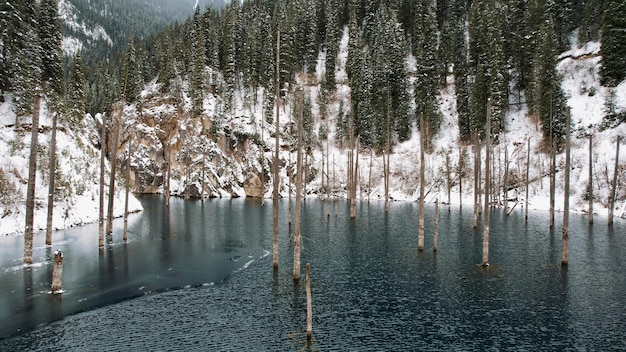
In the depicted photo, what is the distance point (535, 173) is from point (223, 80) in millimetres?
79352

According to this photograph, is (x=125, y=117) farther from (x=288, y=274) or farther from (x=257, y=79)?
(x=288, y=274)

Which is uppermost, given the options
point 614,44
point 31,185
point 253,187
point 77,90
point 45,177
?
point 614,44

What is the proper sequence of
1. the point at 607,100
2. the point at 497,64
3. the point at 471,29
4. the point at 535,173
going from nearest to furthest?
the point at 607,100
the point at 535,173
the point at 497,64
the point at 471,29

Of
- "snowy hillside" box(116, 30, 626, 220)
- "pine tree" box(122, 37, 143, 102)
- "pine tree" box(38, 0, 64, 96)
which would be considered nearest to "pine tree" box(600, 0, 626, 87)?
"snowy hillside" box(116, 30, 626, 220)

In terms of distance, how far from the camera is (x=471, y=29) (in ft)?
291

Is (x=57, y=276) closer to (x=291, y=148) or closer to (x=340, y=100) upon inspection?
(x=291, y=148)

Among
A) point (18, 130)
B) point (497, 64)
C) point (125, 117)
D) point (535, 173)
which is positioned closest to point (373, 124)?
point (497, 64)

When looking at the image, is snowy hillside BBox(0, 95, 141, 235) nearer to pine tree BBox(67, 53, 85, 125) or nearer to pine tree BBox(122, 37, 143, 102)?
pine tree BBox(67, 53, 85, 125)

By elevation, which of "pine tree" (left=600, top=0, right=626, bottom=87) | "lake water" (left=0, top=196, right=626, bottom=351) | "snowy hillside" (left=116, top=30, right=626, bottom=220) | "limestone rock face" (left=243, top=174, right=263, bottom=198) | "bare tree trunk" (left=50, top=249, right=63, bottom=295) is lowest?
"lake water" (left=0, top=196, right=626, bottom=351)

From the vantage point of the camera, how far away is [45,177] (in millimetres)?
38812

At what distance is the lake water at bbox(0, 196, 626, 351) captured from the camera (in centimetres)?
1424

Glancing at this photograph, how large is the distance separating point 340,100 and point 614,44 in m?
60.4

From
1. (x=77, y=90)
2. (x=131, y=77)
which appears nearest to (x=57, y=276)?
(x=77, y=90)

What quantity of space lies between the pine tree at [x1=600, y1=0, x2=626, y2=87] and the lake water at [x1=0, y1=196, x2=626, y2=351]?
42753 mm
